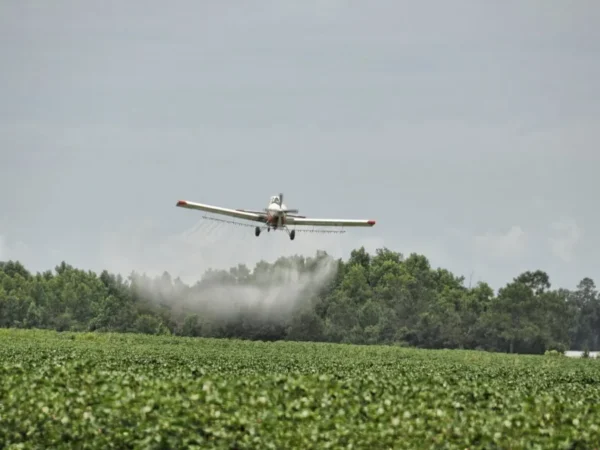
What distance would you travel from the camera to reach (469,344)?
454ft

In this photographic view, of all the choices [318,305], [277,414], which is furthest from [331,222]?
[318,305]

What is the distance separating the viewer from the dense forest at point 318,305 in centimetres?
11156

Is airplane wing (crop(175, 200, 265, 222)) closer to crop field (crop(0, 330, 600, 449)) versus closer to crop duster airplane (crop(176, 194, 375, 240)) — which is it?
crop duster airplane (crop(176, 194, 375, 240))

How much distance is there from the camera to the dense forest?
366 feet

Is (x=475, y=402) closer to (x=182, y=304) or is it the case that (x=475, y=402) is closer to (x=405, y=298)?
(x=182, y=304)

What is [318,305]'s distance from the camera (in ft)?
438

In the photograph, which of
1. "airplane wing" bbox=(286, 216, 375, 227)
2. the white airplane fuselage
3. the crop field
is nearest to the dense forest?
"airplane wing" bbox=(286, 216, 375, 227)

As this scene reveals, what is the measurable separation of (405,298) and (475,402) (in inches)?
4907

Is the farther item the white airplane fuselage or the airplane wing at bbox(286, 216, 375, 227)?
the airplane wing at bbox(286, 216, 375, 227)

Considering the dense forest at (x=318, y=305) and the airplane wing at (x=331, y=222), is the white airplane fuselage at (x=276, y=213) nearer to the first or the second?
the airplane wing at (x=331, y=222)

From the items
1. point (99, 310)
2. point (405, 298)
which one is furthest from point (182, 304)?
point (405, 298)

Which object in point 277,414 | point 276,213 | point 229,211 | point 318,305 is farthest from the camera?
point 318,305

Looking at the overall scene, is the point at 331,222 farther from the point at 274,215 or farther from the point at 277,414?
the point at 277,414

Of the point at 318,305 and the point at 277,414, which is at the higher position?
the point at 318,305
